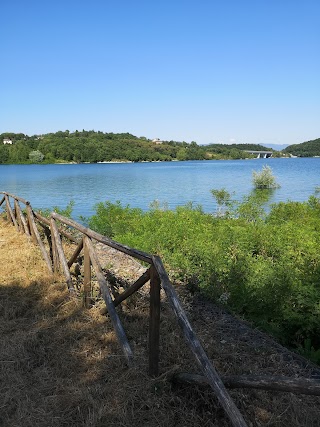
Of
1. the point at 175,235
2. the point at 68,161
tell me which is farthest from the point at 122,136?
the point at 175,235

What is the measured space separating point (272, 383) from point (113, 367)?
74.4 inches

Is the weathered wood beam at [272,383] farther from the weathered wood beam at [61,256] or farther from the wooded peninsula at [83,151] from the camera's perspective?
the wooded peninsula at [83,151]

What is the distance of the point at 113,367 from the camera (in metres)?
3.93

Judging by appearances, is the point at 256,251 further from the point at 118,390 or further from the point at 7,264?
the point at 118,390

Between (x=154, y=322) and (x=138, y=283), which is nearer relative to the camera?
(x=154, y=322)

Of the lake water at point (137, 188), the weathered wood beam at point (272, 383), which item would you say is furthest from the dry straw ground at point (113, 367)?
the lake water at point (137, 188)

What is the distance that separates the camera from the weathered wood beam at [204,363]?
2.54m

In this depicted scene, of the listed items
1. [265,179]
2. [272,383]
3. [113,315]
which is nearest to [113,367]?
[113,315]

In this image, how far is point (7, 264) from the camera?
7.27 metres

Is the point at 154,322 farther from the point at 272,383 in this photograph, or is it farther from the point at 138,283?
the point at 272,383

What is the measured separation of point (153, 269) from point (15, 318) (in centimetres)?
275

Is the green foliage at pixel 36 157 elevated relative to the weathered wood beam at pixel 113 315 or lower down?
elevated

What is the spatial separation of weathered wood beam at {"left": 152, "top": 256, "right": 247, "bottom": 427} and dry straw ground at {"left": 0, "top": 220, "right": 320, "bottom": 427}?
700 mm

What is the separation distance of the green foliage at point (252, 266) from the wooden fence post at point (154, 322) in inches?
103
